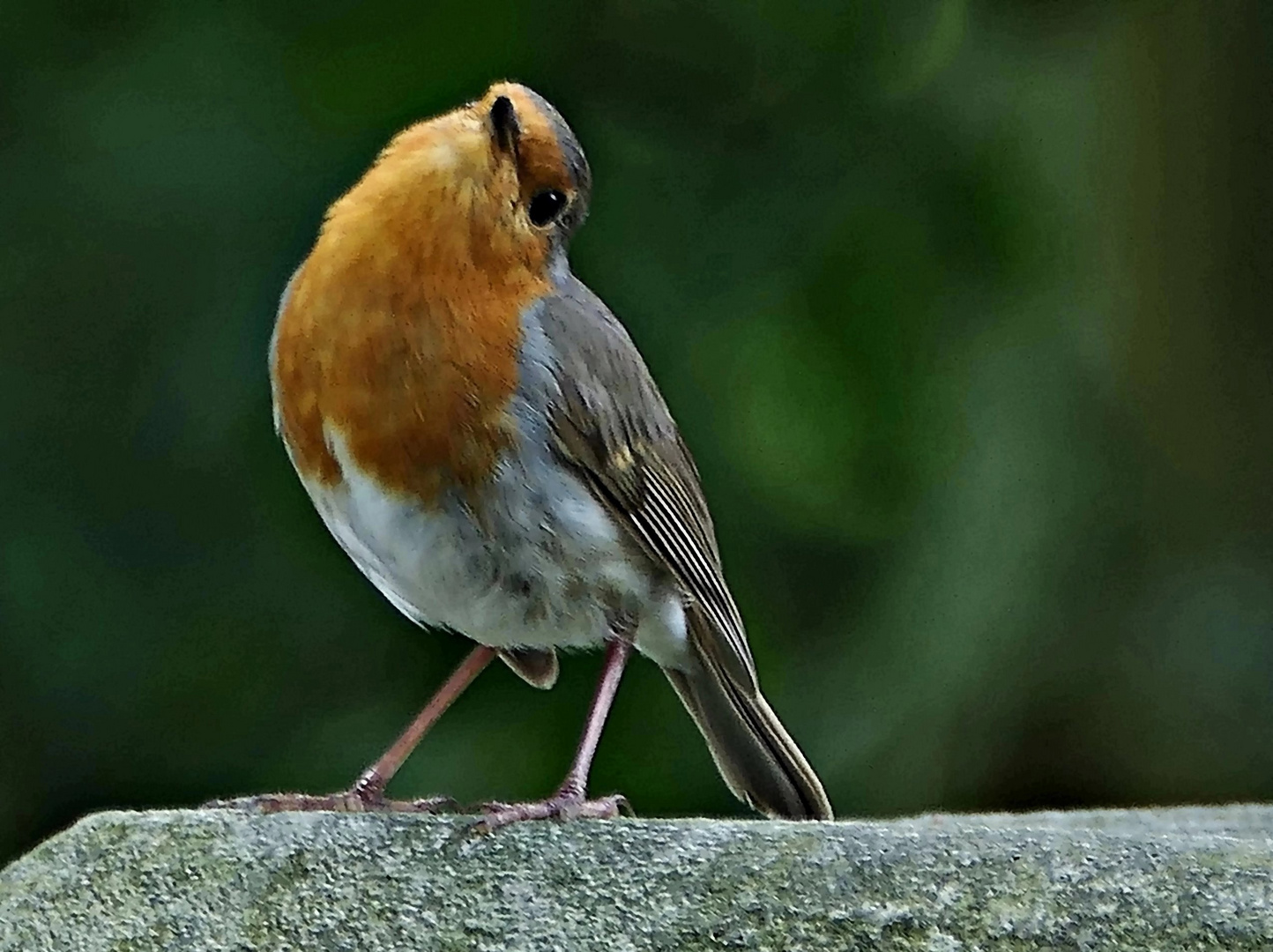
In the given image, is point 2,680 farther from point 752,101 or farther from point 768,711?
point 752,101

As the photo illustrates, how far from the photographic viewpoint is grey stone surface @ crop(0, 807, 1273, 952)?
1685 millimetres

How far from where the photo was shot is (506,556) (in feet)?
7.43

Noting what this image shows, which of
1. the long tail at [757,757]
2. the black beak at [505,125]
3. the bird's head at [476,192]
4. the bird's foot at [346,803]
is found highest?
the black beak at [505,125]

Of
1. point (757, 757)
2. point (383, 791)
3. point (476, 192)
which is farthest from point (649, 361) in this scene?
point (476, 192)

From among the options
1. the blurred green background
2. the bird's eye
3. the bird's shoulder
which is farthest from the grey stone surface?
the blurred green background

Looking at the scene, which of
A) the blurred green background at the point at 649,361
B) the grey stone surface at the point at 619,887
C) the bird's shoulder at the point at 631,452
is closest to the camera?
the grey stone surface at the point at 619,887

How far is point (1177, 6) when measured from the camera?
4.34 meters

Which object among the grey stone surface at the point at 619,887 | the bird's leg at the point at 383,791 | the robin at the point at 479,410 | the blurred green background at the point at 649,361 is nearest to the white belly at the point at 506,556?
the robin at the point at 479,410

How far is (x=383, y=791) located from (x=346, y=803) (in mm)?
110

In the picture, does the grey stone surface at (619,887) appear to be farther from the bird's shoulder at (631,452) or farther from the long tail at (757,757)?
the long tail at (757,757)

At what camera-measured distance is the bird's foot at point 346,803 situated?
7.07ft

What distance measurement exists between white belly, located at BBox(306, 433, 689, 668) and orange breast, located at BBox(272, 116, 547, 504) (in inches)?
1.6

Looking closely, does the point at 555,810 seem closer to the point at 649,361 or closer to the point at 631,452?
the point at 631,452

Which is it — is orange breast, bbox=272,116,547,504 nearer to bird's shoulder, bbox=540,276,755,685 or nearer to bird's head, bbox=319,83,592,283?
bird's head, bbox=319,83,592,283
